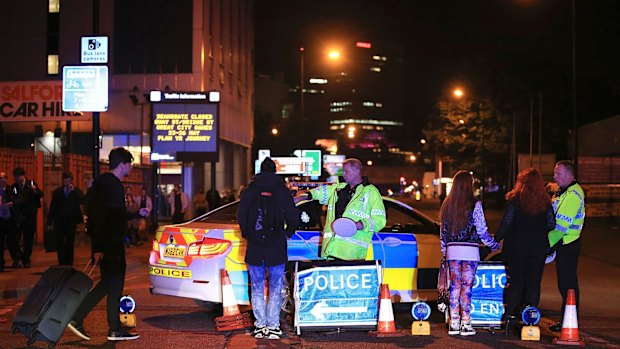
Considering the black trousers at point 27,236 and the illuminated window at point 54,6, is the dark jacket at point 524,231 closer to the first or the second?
the black trousers at point 27,236

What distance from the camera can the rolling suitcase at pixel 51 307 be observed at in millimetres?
7504

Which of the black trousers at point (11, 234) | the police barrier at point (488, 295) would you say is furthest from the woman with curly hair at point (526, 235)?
the black trousers at point (11, 234)

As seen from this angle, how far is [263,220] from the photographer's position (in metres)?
8.22

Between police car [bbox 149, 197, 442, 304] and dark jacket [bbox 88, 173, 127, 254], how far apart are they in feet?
4.52

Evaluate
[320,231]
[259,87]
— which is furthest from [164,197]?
[259,87]

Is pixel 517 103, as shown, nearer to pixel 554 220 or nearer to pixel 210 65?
pixel 210 65

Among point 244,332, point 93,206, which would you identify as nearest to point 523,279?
point 244,332

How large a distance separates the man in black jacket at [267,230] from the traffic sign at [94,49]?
7550mm

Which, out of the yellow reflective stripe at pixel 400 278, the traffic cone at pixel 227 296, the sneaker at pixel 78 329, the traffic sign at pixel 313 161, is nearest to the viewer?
the sneaker at pixel 78 329

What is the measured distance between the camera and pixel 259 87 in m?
110

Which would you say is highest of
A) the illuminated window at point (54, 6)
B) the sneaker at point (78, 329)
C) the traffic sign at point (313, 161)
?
the illuminated window at point (54, 6)

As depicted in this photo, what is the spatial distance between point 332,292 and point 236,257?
1.43 meters

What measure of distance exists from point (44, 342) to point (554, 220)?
549cm

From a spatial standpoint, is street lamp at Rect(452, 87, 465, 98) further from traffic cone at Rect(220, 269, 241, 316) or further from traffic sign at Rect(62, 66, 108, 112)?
traffic cone at Rect(220, 269, 241, 316)
